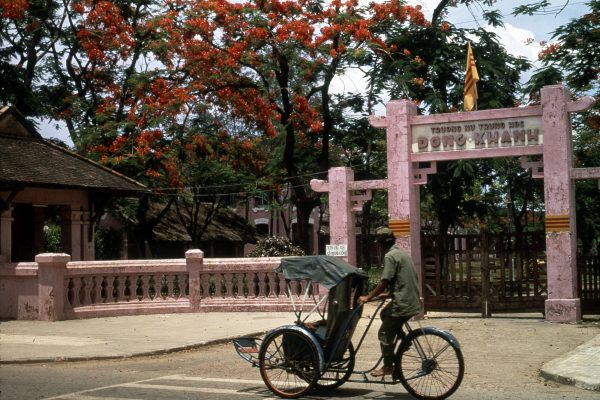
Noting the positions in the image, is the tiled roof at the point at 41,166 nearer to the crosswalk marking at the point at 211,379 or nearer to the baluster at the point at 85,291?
the baluster at the point at 85,291

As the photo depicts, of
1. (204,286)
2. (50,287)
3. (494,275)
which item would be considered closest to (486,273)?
(494,275)

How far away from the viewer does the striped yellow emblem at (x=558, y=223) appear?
18.4 metres

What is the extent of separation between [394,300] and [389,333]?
14.8 inches

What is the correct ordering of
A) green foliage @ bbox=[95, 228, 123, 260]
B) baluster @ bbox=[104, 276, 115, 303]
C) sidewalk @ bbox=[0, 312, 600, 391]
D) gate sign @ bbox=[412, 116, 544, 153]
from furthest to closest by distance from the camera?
green foliage @ bbox=[95, 228, 123, 260] → baluster @ bbox=[104, 276, 115, 303] → gate sign @ bbox=[412, 116, 544, 153] → sidewalk @ bbox=[0, 312, 600, 391]

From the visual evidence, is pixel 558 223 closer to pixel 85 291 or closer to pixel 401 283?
pixel 401 283

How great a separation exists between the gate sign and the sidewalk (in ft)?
12.7

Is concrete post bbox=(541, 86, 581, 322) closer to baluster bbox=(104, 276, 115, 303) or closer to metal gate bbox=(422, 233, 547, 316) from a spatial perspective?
metal gate bbox=(422, 233, 547, 316)

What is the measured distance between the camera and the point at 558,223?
60.5 feet

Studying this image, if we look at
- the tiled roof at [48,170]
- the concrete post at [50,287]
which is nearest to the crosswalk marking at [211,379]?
the concrete post at [50,287]

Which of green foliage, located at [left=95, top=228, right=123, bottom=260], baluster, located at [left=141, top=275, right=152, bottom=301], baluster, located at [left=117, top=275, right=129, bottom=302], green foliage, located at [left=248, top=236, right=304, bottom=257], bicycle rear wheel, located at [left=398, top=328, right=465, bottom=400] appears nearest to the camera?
bicycle rear wheel, located at [left=398, top=328, right=465, bottom=400]

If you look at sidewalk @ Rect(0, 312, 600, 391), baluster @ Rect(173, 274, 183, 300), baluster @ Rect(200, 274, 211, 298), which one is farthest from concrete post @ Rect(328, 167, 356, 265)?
baluster @ Rect(173, 274, 183, 300)

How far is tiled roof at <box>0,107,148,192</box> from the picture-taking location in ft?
71.6

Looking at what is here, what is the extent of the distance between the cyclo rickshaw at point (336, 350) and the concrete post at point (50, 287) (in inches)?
366

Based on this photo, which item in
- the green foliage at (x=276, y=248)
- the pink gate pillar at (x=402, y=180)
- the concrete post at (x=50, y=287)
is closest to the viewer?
the concrete post at (x=50, y=287)
